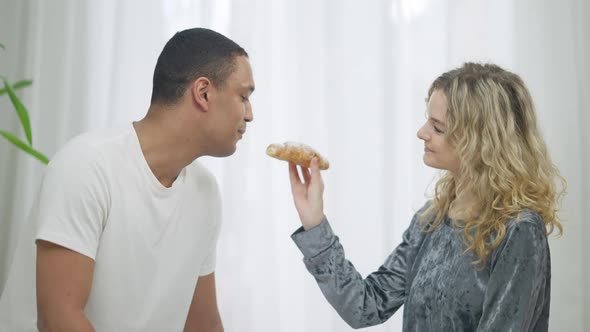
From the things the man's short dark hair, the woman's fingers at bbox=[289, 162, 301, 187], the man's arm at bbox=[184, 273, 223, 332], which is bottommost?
the man's arm at bbox=[184, 273, 223, 332]

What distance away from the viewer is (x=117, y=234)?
1.29 m

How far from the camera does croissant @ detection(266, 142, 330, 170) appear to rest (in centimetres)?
149

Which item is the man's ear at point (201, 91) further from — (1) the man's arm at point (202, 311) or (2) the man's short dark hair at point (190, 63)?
(1) the man's arm at point (202, 311)

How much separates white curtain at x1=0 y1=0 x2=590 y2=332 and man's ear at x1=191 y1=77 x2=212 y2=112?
0.79 meters

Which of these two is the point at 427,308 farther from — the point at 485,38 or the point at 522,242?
the point at 485,38

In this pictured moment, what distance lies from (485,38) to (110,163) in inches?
50.9

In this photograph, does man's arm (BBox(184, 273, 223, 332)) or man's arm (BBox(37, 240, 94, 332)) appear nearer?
man's arm (BBox(37, 240, 94, 332))

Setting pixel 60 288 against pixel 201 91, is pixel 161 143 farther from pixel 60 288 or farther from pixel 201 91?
pixel 60 288

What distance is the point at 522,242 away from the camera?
49.1 inches

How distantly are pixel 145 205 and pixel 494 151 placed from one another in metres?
0.75

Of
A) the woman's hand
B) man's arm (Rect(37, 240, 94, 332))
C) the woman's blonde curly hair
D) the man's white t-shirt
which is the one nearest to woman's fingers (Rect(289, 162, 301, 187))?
the woman's hand

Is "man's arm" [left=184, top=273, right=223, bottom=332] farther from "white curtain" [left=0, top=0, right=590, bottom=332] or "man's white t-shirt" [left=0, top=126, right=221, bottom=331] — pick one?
"white curtain" [left=0, top=0, right=590, bottom=332]

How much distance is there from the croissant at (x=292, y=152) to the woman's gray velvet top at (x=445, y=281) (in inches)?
6.9

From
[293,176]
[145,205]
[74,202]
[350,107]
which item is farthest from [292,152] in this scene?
[350,107]
